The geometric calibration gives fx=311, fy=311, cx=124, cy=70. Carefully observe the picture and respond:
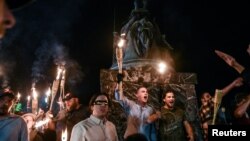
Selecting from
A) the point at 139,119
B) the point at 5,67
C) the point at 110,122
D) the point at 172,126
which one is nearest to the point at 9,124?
the point at 110,122

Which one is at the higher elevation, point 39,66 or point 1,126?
point 39,66

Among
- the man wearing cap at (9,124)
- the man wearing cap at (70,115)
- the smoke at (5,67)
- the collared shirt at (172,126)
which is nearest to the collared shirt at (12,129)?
the man wearing cap at (9,124)

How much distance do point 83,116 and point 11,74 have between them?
17277 millimetres

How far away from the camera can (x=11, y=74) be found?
24.4 metres

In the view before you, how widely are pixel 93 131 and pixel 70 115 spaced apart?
418cm

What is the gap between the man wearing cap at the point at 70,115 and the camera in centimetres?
894

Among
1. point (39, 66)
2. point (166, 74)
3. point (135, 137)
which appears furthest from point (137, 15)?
point (135, 137)

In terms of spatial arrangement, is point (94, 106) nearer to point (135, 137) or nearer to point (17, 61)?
point (135, 137)

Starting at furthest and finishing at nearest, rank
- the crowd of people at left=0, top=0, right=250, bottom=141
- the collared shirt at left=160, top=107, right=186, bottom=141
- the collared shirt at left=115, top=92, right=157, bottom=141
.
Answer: the collared shirt at left=160, top=107, right=186, bottom=141
the collared shirt at left=115, top=92, right=157, bottom=141
the crowd of people at left=0, top=0, right=250, bottom=141

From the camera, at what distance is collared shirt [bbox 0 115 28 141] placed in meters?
5.24

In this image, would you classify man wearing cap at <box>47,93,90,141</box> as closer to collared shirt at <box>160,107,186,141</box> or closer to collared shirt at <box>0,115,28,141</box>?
collared shirt at <box>160,107,186,141</box>

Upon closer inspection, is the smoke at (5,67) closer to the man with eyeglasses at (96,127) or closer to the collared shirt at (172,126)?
the collared shirt at (172,126)

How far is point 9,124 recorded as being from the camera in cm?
530

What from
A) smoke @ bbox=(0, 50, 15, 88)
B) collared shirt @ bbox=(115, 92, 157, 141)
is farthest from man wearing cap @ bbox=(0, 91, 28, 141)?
smoke @ bbox=(0, 50, 15, 88)
